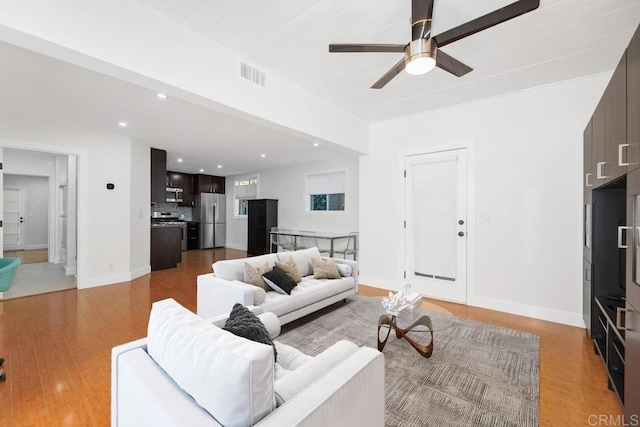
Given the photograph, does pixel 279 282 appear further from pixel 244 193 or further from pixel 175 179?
pixel 175 179

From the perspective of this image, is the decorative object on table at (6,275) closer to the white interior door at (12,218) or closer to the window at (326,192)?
the window at (326,192)

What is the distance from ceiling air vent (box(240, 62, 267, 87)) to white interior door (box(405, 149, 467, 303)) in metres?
2.58

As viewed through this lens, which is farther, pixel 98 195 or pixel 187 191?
pixel 187 191

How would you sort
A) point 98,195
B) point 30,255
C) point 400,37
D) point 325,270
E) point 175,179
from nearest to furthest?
point 400,37 → point 325,270 → point 98,195 → point 30,255 → point 175,179

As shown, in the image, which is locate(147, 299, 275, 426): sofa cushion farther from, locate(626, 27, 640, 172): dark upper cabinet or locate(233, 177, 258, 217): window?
locate(233, 177, 258, 217): window

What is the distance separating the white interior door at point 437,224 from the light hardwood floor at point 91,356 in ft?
1.46

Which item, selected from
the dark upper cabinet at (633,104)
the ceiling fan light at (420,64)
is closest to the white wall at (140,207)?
the ceiling fan light at (420,64)

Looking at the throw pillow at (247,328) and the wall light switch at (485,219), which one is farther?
the wall light switch at (485,219)

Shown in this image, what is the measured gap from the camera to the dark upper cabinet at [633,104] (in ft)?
4.84

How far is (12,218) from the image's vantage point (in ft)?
27.8

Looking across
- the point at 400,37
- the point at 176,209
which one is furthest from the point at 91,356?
the point at 176,209

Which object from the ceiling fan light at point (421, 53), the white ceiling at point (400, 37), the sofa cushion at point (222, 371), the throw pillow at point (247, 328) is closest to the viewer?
the sofa cushion at point (222, 371)

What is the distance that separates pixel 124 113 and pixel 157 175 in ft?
7.73

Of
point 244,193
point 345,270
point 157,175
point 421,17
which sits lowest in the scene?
point 345,270
